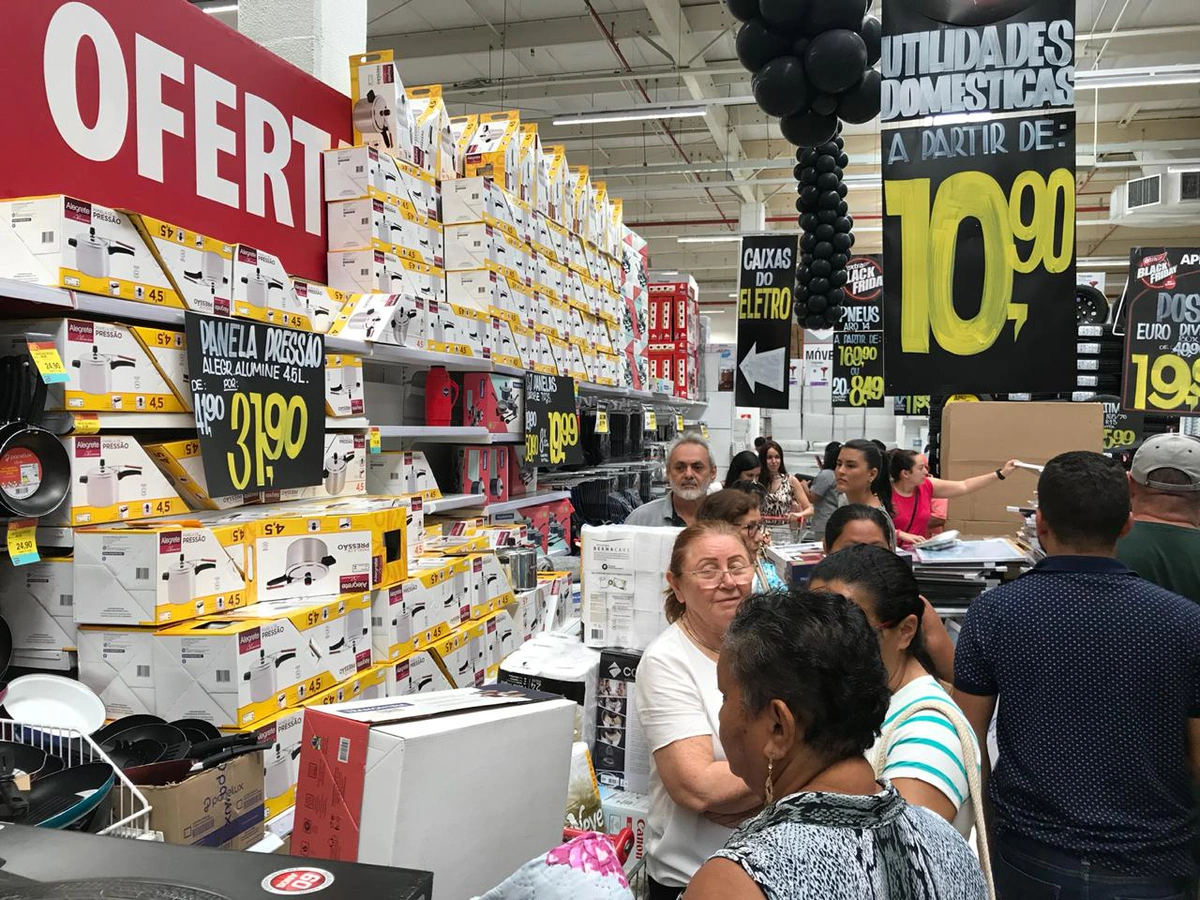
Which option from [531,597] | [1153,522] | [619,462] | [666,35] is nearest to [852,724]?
[1153,522]

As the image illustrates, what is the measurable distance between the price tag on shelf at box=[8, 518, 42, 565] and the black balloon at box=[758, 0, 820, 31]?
11.2 feet

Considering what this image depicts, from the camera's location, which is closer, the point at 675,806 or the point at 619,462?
the point at 675,806

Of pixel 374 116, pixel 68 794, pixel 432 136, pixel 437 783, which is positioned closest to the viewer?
pixel 437 783

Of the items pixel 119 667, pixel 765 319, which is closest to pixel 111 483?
pixel 119 667

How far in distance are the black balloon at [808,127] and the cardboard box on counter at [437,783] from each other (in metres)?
3.55

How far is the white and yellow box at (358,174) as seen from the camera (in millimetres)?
4090

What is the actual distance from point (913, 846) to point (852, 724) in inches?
7.1

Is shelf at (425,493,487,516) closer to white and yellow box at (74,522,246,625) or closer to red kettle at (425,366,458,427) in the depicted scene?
red kettle at (425,366,458,427)

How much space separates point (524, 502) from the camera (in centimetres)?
545

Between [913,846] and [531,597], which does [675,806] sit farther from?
[531,597]

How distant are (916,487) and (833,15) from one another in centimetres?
258

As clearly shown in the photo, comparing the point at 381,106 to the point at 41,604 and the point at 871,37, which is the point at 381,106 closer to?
the point at 871,37

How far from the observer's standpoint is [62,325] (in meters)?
2.27

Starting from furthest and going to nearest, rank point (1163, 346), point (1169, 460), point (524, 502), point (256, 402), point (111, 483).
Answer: point (1163, 346), point (524, 502), point (256, 402), point (1169, 460), point (111, 483)
